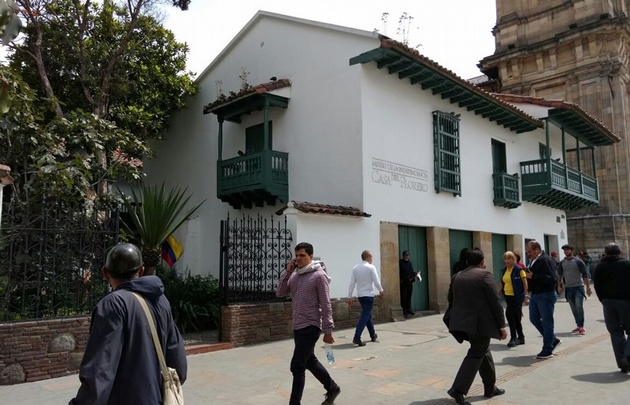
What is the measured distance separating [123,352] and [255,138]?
1175 centimetres

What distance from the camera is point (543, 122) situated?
1811 centimetres

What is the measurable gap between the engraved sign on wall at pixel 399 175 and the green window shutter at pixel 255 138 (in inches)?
123

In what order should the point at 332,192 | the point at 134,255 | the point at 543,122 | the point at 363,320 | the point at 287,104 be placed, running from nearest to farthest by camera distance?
1. the point at 134,255
2. the point at 363,320
3. the point at 332,192
4. the point at 287,104
5. the point at 543,122

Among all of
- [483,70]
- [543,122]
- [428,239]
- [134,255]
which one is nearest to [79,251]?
[134,255]

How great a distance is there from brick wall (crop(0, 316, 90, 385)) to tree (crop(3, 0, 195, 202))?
305 cm

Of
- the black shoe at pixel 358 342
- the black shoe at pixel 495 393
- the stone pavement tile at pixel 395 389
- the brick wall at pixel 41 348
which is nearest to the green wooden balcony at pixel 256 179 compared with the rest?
the black shoe at pixel 358 342

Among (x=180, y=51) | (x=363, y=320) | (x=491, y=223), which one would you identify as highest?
(x=180, y=51)

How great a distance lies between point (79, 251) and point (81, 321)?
1026 mm

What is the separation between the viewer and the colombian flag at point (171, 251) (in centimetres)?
1521

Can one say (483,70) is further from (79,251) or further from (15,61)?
(79,251)

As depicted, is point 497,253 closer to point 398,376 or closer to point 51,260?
point 398,376

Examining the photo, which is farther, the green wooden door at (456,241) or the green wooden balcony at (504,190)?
the green wooden balcony at (504,190)

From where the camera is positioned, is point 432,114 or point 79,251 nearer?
point 79,251

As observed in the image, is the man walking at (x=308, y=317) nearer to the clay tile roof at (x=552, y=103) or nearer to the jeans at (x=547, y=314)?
the jeans at (x=547, y=314)
